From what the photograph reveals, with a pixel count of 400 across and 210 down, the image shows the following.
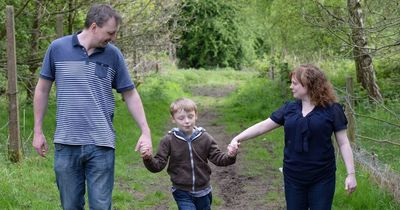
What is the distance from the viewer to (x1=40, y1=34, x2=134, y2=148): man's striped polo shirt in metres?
4.77

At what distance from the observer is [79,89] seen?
4.77 meters

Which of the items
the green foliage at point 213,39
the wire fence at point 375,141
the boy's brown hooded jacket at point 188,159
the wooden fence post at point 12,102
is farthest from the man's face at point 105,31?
the green foliage at point 213,39

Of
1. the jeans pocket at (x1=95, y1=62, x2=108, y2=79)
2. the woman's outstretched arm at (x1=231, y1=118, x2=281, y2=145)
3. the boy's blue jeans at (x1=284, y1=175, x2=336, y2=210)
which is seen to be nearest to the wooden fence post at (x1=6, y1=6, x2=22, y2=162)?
the jeans pocket at (x1=95, y1=62, x2=108, y2=79)

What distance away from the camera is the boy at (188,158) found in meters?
5.11

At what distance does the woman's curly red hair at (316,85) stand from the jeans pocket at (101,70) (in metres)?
1.49

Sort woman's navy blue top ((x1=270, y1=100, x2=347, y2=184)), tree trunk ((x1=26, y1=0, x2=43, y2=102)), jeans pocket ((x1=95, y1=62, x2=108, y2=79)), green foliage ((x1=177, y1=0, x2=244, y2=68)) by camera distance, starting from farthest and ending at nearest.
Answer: green foliage ((x1=177, y1=0, x2=244, y2=68))
tree trunk ((x1=26, y1=0, x2=43, y2=102))
woman's navy blue top ((x1=270, y1=100, x2=347, y2=184))
jeans pocket ((x1=95, y1=62, x2=108, y2=79))

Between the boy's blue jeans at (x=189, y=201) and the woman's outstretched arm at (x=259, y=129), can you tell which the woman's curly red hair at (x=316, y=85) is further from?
the boy's blue jeans at (x=189, y=201)

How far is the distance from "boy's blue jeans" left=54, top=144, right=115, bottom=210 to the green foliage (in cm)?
3398

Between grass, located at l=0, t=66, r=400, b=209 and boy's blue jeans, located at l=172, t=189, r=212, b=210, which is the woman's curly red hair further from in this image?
grass, located at l=0, t=66, r=400, b=209

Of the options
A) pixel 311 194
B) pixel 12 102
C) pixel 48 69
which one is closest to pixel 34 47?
pixel 12 102

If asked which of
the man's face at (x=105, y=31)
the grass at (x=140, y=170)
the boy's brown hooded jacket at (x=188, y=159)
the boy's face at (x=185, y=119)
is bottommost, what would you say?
the grass at (x=140, y=170)

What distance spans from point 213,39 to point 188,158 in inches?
1408

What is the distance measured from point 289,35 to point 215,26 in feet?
66.2

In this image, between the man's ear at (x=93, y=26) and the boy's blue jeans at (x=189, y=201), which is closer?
the man's ear at (x=93, y=26)
